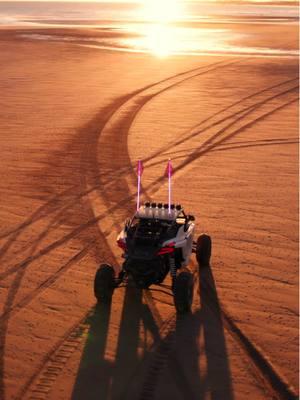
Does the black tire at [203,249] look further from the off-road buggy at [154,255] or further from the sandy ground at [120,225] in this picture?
the off-road buggy at [154,255]

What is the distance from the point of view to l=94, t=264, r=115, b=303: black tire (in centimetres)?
1112

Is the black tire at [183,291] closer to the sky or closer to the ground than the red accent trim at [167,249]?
closer to the ground

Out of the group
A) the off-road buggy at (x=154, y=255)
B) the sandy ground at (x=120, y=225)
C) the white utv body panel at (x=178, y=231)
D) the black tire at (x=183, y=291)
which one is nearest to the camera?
the sandy ground at (x=120, y=225)

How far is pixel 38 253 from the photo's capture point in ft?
43.8

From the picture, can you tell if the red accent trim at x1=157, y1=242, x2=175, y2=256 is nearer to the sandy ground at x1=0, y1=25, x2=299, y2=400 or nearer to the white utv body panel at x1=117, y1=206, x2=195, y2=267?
the white utv body panel at x1=117, y1=206, x2=195, y2=267

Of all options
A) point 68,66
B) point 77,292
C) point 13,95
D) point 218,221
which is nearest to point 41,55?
point 68,66

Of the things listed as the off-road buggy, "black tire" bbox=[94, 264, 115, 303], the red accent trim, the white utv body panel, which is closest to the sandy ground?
"black tire" bbox=[94, 264, 115, 303]

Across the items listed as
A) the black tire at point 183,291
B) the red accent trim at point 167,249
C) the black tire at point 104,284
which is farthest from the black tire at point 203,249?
the black tire at point 104,284

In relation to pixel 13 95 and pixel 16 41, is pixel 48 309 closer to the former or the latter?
pixel 13 95

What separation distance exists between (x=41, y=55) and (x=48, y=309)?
30.9m

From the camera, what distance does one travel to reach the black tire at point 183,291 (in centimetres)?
1071

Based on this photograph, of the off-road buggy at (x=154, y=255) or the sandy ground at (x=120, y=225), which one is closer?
the sandy ground at (x=120, y=225)

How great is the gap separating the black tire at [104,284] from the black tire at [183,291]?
3.47 ft

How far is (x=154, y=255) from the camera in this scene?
10875 mm
